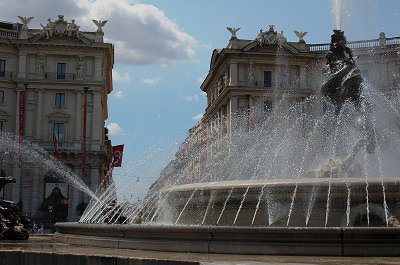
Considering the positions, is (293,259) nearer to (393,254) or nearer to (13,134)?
(393,254)

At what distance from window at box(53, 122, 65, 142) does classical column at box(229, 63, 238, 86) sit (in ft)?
55.6

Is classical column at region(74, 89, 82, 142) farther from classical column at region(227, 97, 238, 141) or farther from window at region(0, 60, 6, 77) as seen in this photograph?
classical column at region(227, 97, 238, 141)

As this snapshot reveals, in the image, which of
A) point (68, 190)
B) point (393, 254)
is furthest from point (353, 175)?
point (68, 190)

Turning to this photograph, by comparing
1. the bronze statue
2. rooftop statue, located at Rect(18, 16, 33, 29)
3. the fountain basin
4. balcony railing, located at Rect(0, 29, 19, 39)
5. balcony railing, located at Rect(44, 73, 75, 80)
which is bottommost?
the fountain basin

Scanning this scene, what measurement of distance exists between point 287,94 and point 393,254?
51.6m

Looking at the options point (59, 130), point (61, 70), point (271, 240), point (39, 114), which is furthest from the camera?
point (61, 70)

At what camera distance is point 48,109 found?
55.1m

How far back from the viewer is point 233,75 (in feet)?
196

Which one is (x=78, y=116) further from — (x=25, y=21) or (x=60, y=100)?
(x=25, y=21)

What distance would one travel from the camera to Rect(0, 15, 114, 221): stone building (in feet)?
176

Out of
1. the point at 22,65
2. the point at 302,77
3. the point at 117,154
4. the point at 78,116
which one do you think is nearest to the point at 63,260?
the point at 117,154

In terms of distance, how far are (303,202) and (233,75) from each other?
4994 centimetres

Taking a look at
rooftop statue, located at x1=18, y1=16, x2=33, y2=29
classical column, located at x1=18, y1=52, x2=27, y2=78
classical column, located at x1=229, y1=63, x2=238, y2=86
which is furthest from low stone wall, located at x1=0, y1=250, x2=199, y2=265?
classical column, located at x1=229, y1=63, x2=238, y2=86

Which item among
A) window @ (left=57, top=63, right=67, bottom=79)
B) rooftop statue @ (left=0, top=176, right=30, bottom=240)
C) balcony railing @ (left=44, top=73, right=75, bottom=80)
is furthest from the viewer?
window @ (left=57, top=63, right=67, bottom=79)
